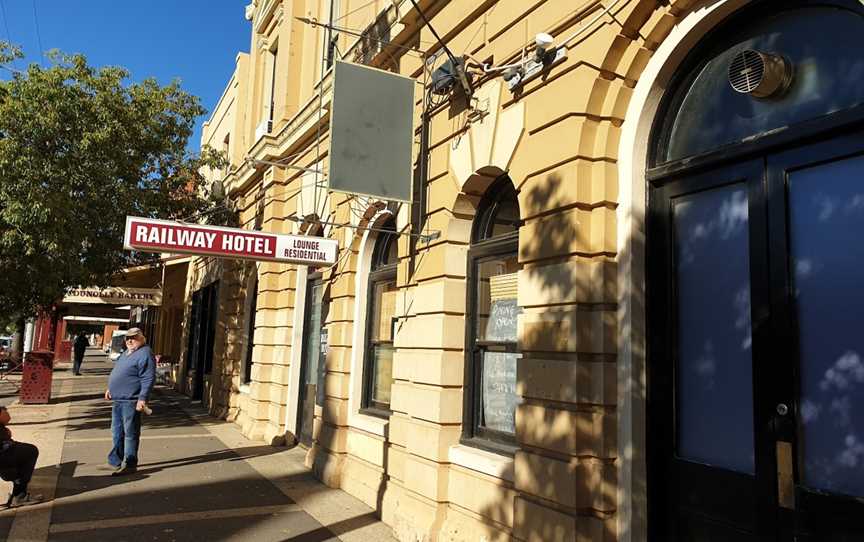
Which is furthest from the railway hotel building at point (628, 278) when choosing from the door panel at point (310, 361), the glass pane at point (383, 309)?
the door panel at point (310, 361)

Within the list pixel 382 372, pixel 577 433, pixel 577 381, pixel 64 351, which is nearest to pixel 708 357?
pixel 577 381

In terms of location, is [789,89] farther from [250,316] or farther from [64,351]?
[64,351]

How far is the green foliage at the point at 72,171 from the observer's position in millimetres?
10617

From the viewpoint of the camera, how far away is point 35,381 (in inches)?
621

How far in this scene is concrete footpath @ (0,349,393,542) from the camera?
20.2 ft

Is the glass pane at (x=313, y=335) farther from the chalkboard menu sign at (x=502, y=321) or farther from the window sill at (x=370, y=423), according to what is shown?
the chalkboard menu sign at (x=502, y=321)

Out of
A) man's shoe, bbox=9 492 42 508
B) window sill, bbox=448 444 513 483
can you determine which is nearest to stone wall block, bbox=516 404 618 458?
window sill, bbox=448 444 513 483

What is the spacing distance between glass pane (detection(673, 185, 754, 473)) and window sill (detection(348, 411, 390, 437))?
3.96 meters

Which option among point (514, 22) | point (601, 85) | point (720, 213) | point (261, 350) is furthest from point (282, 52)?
point (720, 213)

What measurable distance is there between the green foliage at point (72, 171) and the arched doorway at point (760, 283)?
9.72 meters

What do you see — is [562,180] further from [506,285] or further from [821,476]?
[821,476]

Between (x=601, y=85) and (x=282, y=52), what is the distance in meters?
10.0

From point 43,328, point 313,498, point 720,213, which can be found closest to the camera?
point 720,213

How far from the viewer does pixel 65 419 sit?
1342cm
